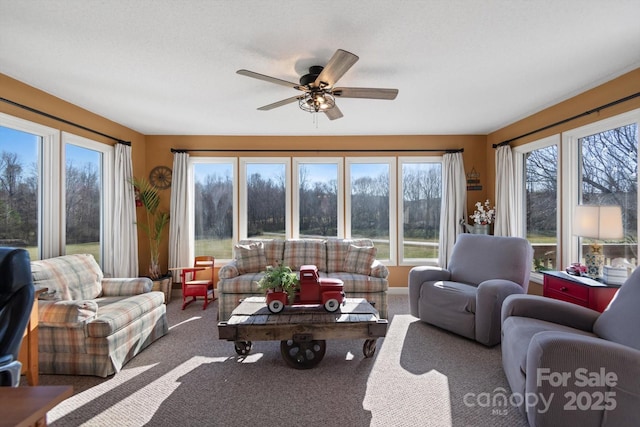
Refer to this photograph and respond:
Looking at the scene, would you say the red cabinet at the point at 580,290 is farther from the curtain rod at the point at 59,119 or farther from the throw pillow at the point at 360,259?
the curtain rod at the point at 59,119

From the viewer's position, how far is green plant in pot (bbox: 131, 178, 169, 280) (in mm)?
4328

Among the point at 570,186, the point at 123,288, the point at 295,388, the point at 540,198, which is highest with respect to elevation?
the point at 570,186

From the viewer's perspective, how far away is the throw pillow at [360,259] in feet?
12.8

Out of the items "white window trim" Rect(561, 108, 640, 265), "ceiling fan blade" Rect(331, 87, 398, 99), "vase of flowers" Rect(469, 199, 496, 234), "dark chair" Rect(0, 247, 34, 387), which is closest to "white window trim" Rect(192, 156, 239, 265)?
"ceiling fan blade" Rect(331, 87, 398, 99)

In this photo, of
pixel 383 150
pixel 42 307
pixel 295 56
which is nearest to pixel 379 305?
pixel 383 150

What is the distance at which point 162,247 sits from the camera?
4785 millimetres

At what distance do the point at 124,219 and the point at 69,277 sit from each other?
1.47 metres

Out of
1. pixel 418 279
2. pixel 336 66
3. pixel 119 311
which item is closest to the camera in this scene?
pixel 336 66

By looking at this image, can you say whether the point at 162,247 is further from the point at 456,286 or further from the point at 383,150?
the point at 456,286

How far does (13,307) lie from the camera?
156cm

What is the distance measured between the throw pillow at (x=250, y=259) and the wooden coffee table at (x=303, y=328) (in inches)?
49.9

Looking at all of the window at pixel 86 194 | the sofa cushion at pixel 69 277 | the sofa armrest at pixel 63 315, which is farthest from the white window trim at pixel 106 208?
the sofa armrest at pixel 63 315

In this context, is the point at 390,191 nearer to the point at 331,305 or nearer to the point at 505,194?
the point at 505,194

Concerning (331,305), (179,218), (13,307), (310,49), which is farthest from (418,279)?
(179,218)
